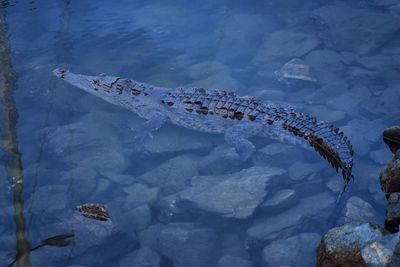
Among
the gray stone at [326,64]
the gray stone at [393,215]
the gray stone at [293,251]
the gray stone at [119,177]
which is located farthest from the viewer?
the gray stone at [326,64]

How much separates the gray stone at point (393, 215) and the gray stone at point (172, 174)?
2.61 meters

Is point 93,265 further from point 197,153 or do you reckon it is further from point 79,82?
point 79,82

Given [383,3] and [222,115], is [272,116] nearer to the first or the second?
[222,115]

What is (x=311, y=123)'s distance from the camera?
5.45 m

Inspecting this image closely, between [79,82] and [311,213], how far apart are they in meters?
4.57

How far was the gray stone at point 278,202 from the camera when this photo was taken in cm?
481

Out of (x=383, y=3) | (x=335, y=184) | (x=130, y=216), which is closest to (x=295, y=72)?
(x=335, y=184)

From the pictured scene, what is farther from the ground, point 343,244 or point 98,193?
point 343,244

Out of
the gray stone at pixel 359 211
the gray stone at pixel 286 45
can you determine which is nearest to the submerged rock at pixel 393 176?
the gray stone at pixel 359 211

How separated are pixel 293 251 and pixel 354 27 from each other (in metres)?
6.19

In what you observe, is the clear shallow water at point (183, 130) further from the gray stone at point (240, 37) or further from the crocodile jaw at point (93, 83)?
the crocodile jaw at point (93, 83)

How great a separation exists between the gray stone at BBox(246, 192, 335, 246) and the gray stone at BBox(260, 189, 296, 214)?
2.9 inches

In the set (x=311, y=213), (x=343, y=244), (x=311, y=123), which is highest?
(x=343, y=244)

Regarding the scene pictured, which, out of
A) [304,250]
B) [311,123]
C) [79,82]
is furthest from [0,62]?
[304,250]
